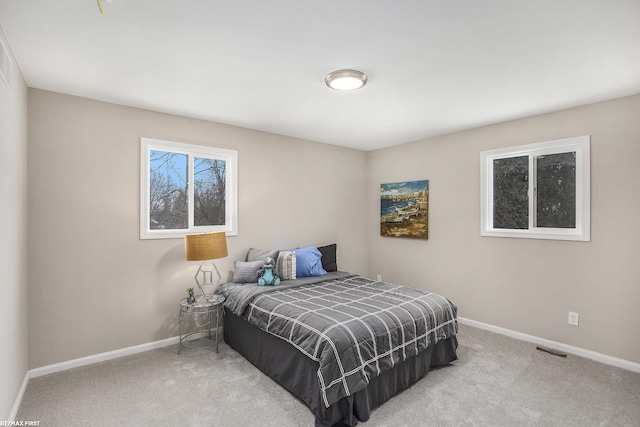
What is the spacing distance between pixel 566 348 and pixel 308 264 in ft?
9.21

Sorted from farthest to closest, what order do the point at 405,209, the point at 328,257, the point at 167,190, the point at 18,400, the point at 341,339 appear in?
the point at 405,209, the point at 328,257, the point at 167,190, the point at 18,400, the point at 341,339

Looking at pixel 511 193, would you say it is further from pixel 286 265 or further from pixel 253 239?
pixel 253 239

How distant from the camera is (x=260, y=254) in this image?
3.80 metres

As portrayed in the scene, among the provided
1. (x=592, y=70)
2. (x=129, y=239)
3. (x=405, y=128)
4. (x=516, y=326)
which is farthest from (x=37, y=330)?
(x=592, y=70)

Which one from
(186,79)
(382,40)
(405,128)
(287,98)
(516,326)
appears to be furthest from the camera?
(405,128)

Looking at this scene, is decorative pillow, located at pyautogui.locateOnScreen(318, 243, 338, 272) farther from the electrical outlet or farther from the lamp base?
the electrical outlet

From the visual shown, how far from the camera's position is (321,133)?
4.25m

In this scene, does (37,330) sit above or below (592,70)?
below

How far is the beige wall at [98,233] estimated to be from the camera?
274 cm

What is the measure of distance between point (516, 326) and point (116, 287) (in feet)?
13.8

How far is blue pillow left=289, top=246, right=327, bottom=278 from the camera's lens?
388 centimetres

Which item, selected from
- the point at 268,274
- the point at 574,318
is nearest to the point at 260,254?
the point at 268,274

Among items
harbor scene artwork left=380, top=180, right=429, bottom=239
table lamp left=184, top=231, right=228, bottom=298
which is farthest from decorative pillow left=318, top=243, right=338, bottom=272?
table lamp left=184, top=231, right=228, bottom=298

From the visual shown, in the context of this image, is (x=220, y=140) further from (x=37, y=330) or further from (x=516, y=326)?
(x=516, y=326)
